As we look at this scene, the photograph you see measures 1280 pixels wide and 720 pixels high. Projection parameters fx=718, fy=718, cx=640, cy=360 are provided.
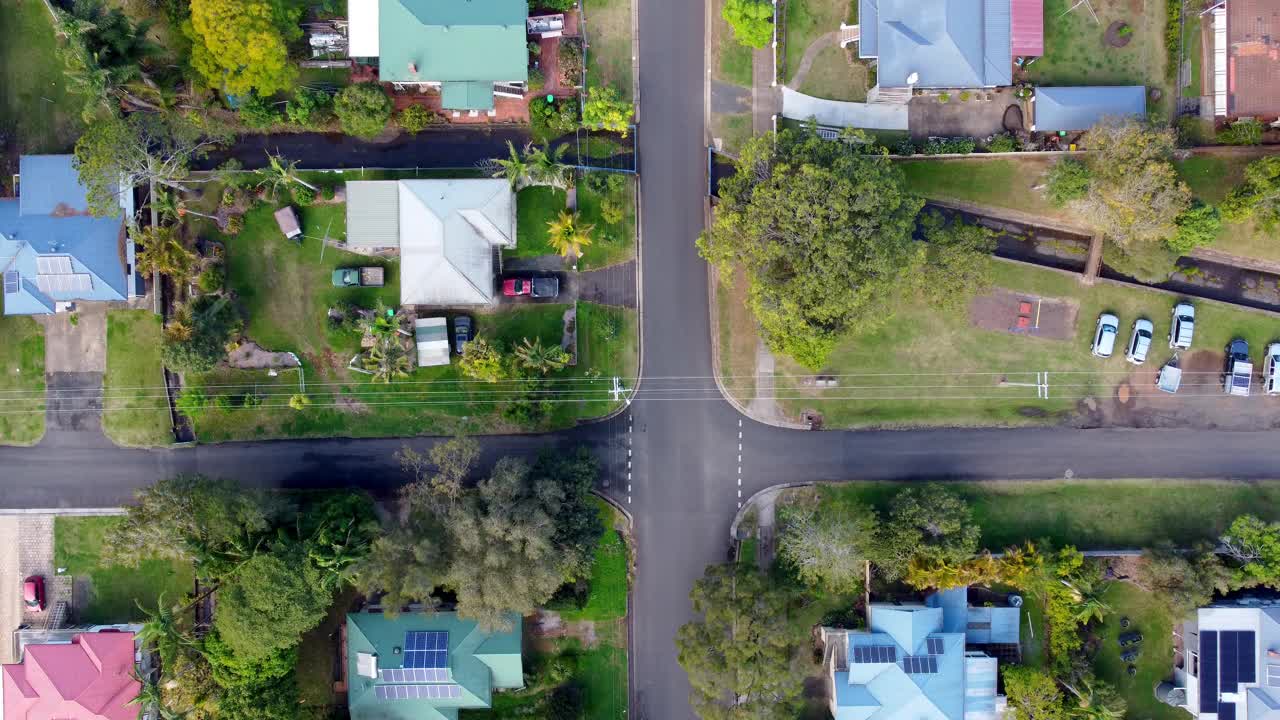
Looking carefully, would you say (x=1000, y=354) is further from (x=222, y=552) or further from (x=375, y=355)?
(x=222, y=552)

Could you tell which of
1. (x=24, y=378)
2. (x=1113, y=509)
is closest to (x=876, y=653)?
(x=1113, y=509)

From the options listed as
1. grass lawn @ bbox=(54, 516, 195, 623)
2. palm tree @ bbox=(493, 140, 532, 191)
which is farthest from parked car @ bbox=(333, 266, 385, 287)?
grass lawn @ bbox=(54, 516, 195, 623)

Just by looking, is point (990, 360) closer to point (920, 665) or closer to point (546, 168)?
point (920, 665)

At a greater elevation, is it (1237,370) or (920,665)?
(1237,370)

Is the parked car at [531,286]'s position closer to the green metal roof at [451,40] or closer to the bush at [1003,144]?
the green metal roof at [451,40]

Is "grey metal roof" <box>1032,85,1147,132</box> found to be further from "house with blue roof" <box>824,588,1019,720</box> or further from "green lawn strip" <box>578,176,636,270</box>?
"house with blue roof" <box>824,588,1019,720</box>

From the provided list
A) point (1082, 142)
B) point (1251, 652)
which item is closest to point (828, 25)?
point (1082, 142)
